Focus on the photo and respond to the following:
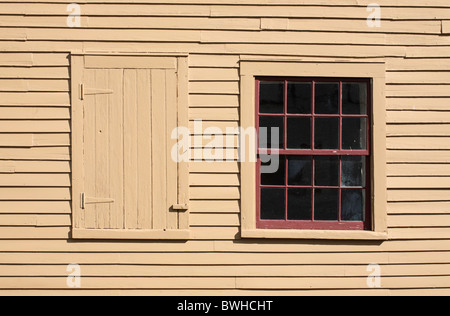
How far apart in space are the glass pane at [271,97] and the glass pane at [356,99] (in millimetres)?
653

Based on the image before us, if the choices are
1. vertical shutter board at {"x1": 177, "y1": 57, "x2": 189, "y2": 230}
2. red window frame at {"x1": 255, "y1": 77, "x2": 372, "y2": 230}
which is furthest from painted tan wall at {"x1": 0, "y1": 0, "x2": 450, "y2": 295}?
red window frame at {"x1": 255, "y1": 77, "x2": 372, "y2": 230}

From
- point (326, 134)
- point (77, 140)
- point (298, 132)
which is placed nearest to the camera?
point (77, 140)

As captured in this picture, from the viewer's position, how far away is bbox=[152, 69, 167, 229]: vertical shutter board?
199 inches

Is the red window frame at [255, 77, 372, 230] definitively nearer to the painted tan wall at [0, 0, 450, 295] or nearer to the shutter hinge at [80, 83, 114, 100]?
the painted tan wall at [0, 0, 450, 295]

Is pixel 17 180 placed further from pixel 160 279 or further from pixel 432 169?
pixel 432 169

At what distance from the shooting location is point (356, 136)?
533cm

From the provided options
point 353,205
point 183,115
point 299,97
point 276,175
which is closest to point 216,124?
point 183,115

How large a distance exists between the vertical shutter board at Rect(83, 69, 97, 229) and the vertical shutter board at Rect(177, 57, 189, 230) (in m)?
0.82

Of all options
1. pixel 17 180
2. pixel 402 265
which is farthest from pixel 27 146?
pixel 402 265

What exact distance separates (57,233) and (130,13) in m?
2.25

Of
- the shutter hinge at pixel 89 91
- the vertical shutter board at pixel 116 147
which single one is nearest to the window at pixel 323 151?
the vertical shutter board at pixel 116 147

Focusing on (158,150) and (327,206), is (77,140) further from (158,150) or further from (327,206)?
(327,206)

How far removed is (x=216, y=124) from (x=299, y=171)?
1.01 m

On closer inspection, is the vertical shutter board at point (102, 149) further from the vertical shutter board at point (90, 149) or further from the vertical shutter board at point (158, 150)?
the vertical shutter board at point (158, 150)
